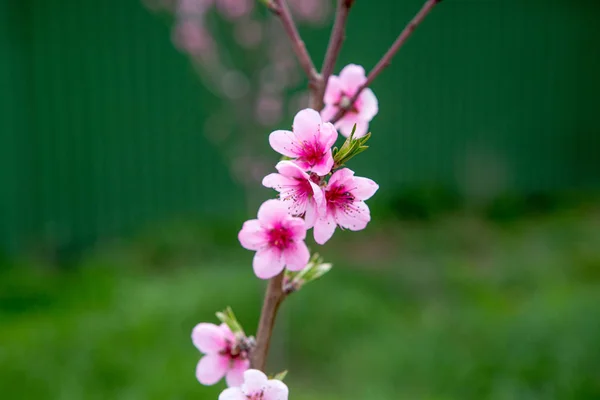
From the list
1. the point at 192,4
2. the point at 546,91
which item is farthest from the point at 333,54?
the point at 546,91

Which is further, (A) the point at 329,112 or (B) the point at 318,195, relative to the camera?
(A) the point at 329,112

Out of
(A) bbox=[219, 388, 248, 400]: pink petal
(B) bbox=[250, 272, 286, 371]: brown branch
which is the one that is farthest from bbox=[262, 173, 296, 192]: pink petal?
(A) bbox=[219, 388, 248, 400]: pink petal

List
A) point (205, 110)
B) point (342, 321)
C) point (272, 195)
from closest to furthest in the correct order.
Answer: point (342, 321) → point (272, 195) → point (205, 110)

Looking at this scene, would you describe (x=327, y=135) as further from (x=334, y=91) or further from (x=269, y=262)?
(x=334, y=91)

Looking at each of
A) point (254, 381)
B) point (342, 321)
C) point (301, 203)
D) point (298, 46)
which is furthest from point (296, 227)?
point (342, 321)

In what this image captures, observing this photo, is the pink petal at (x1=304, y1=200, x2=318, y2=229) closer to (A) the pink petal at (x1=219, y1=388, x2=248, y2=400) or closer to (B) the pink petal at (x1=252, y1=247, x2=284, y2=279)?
(B) the pink petal at (x1=252, y1=247, x2=284, y2=279)

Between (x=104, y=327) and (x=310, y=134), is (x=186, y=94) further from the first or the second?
(x=310, y=134)
